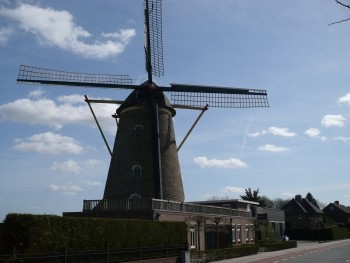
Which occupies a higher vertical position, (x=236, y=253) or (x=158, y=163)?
(x=158, y=163)

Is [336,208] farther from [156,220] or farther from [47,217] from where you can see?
[47,217]

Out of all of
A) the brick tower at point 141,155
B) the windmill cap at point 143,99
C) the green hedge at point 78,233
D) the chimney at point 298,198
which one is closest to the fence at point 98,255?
the green hedge at point 78,233

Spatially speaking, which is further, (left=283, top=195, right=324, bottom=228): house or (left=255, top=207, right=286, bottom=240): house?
(left=283, top=195, right=324, bottom=228): house

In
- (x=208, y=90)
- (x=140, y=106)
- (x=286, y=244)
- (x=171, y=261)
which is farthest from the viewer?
(x=286, y=244)

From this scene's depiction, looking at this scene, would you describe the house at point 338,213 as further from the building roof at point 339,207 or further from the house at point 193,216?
the house at point 193,216

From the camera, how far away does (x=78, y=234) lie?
19.8 metres

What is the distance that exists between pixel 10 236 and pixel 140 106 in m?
18.9

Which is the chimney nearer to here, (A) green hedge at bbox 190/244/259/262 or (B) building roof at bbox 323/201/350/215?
(B) building roof at bbox 323/201/350/215

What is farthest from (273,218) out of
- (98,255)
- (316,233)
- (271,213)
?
(98,255)

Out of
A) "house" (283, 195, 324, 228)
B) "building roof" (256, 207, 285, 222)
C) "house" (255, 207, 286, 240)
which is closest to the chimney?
"house" (283, 195, 324, 228)

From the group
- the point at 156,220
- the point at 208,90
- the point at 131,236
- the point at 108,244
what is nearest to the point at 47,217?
the point at 108,244

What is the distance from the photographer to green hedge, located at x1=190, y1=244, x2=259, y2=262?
2830cm

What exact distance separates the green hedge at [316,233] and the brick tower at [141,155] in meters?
41.2

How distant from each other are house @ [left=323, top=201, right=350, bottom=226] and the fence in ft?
307
